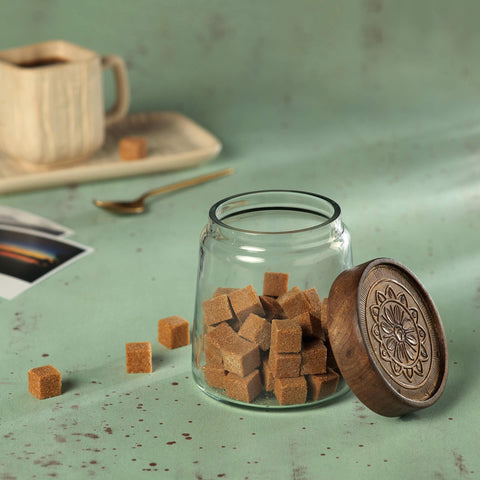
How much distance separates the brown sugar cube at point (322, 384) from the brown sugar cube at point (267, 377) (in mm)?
46

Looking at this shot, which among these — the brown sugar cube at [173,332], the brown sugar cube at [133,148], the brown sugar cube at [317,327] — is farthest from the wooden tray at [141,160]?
the brown sugar cube at [317,327]

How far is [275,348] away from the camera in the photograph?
1.01m

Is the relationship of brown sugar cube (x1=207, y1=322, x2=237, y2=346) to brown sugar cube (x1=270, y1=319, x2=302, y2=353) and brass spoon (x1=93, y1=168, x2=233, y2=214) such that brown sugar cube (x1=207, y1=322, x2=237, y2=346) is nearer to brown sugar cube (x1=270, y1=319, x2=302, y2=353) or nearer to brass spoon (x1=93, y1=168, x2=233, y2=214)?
brown sugar cube (x1=270, y1=319, x2=302, y2=353)

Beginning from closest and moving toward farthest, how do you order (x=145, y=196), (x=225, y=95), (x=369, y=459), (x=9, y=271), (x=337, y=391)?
(x=369, y=459), (x=337, y=391), (x=9, y=271), (x=145, y=196), (x=225, y=95)

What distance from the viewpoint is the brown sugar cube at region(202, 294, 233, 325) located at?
3.48 ft

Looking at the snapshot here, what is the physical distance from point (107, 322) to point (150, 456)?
1.13 feet

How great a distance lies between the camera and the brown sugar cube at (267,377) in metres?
1.04

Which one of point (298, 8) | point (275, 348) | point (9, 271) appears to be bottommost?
point (9, 271)

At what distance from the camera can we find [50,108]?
1751 mm

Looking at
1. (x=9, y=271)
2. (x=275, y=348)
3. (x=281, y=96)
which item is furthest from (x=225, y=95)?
(x=275, y=348)

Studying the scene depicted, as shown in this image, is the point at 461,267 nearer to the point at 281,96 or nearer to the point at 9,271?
Result: the point at 9,271

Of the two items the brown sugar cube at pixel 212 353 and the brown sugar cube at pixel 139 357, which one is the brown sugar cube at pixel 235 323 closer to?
the brown sugar cube at pixel 212 353

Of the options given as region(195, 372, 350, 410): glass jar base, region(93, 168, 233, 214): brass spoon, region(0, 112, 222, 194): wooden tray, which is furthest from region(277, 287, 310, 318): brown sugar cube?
region(0, 112, 222, 194): wooden tray

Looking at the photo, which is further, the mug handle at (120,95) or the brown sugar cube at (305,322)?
the mug handle at (120,95)
